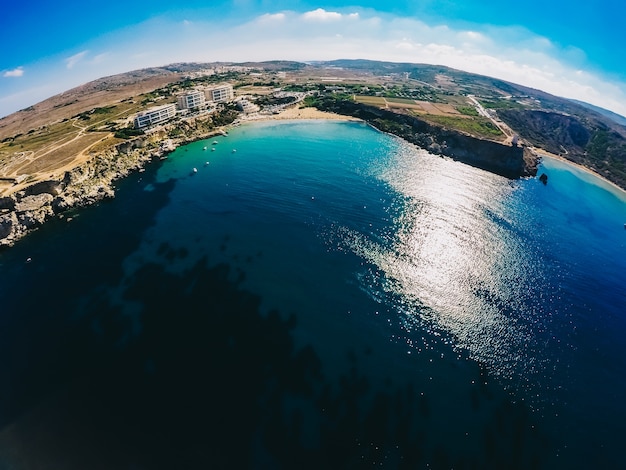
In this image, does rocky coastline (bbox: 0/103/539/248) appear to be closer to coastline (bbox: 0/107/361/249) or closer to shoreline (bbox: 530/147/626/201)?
coastline (bbox: 0/107/361/249)

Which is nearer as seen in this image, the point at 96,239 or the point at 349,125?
the point at 96,239

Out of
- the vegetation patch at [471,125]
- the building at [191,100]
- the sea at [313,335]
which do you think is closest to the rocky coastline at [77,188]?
the sea at [313,335]

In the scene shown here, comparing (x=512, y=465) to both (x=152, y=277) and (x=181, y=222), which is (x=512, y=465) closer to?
(x=152, y=277)

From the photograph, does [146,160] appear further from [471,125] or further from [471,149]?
[471,125]

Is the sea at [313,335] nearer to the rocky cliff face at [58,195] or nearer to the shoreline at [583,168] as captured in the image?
the rocky cliff face at [58,195]

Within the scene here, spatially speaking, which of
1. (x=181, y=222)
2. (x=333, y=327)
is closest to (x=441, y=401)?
(x=333, y=327)

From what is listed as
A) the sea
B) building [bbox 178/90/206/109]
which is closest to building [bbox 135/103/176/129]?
building [bbox 178/90/206/109]

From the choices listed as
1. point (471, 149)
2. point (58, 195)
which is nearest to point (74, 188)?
point (58, 195)
